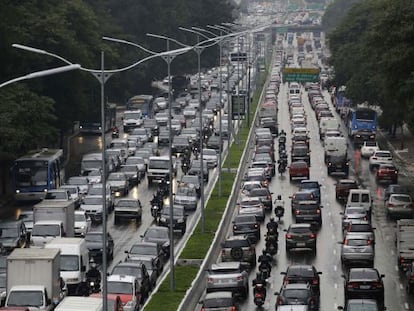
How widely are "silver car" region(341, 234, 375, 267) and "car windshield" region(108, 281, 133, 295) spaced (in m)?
11.4

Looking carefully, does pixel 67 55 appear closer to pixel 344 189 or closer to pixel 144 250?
pixel 344 189

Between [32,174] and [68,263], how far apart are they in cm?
2272

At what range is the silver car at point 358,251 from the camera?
166ft

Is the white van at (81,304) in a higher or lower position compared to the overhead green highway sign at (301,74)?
lower

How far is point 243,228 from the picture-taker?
188 ft

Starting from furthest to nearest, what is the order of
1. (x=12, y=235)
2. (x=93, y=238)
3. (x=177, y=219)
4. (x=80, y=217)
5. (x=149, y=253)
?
(x=177, y=219), (x=80, y=217), (x=12, y=235), (x=93, y=238), (x=149, y=253)

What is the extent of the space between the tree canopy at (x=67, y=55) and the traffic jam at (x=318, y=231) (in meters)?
12.4

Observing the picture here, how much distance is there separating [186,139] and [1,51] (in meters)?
17.6

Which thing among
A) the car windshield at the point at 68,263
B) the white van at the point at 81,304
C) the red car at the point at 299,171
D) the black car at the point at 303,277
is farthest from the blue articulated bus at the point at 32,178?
the white van at the point at 81,304

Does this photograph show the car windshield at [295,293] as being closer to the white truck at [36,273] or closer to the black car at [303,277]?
the black car at [303,277]

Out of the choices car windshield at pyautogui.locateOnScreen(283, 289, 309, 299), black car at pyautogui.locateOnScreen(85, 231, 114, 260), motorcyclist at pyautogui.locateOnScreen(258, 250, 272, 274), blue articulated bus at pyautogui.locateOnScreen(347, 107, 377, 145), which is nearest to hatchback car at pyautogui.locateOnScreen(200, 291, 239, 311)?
car windshield at pyautogui.locateOnScreen(283, 289, 309, 299)

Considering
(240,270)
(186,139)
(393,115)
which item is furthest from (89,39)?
(240,270)

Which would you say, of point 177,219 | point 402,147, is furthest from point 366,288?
point 402,147

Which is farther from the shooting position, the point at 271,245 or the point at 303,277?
the point at 271,245
